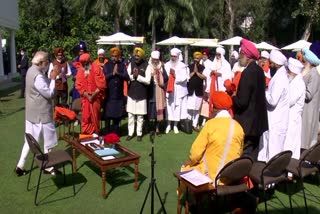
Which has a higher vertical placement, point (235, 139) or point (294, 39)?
point (294, 39)

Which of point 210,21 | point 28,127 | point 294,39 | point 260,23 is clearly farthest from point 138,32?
point 28,127

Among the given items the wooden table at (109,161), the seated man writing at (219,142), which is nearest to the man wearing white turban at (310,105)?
the seated man writing at (219,142)

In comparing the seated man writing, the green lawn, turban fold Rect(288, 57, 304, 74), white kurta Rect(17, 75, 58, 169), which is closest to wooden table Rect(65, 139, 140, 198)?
the green lawn

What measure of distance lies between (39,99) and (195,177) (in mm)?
2886

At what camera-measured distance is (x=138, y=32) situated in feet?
113

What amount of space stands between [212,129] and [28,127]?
317 cm

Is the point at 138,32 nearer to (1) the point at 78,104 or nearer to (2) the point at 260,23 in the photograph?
(2) the point at 260,23

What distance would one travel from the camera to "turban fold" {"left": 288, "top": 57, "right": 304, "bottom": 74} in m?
6.00

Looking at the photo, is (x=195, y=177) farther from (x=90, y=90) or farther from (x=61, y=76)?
(x=61, y=76)

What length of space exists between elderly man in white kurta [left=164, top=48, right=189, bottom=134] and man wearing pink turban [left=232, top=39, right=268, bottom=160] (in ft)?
13.7

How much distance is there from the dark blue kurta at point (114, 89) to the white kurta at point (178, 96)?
156 centimetres

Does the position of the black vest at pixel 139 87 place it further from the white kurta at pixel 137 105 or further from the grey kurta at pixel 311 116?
the grey kurta at pixel 311 116

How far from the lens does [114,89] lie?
27.8 ft

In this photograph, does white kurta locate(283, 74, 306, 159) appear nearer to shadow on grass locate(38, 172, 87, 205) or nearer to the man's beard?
shadow on grass locate(38, 172, 87, 205)
